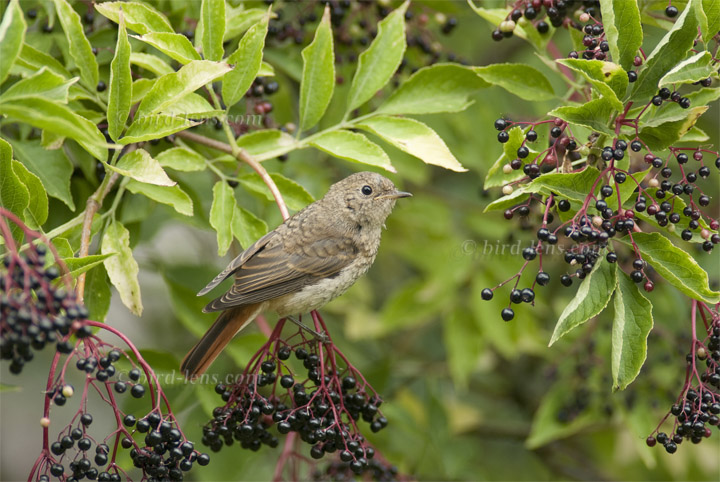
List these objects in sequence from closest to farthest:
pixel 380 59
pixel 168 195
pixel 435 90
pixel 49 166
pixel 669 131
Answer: pixel 669 131 < pixel 168 195 < pixel 49 166 < pixel 380 59 < pixel 435 90

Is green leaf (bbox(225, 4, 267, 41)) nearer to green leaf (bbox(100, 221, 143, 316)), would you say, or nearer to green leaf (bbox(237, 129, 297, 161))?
green leaf (bbox(237, 129, 297, 161))

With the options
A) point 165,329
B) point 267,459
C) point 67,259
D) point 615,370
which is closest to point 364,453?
point 615,370

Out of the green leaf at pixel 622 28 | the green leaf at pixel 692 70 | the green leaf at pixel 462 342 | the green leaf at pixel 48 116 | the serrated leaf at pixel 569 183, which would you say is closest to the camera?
the green leaf at pixel 48 116

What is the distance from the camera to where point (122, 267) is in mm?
3422

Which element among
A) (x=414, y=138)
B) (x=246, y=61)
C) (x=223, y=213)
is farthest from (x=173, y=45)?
(x=414, y=138)

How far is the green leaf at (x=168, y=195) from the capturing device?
11.1 ft

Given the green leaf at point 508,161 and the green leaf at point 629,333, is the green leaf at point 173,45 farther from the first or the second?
the green leaf at point 629,333

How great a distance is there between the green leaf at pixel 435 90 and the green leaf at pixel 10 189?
1.75 metres

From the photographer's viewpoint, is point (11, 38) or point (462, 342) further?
point (462, 342)

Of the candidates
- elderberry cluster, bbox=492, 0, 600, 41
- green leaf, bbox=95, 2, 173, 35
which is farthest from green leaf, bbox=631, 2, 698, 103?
green leaf, bbox=95, 2, 173, 35

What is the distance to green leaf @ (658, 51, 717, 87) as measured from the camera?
284cm

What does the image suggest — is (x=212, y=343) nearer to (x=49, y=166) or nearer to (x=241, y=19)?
(x=49, y=166)

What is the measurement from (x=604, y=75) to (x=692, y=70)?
31 centimetres

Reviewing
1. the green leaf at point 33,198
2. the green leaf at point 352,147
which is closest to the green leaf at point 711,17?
the green leaf at point 352,147
